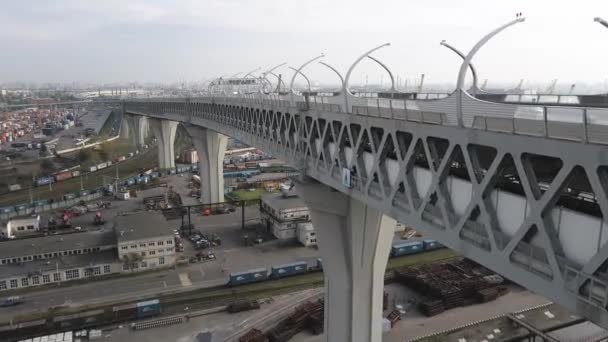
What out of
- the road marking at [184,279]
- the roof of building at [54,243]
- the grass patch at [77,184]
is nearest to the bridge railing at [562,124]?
the road marking at [184,279]

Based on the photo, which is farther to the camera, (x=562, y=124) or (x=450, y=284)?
(x=450, y=284)

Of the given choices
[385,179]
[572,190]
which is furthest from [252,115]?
[572,190]

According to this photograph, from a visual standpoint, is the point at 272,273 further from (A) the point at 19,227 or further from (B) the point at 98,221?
(A) the point at 19,227

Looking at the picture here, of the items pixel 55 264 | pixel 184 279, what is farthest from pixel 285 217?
pixel 55 264

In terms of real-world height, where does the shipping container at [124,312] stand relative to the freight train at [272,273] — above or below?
below

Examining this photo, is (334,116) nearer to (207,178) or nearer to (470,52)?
(470,52)

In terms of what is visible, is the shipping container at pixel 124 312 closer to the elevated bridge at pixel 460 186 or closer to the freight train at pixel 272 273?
the freight train at pixel 272 273
